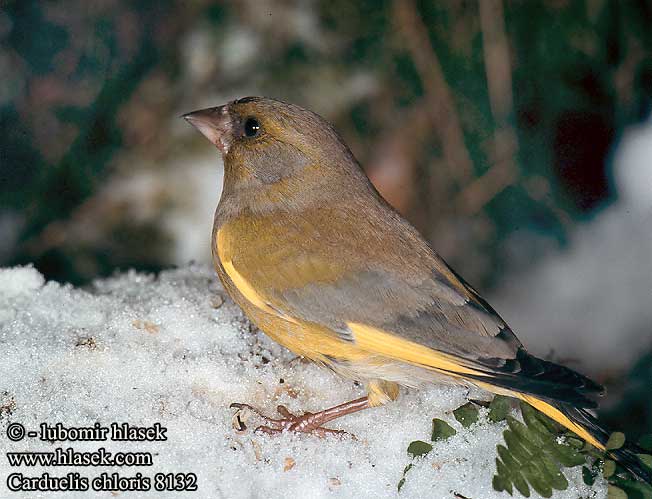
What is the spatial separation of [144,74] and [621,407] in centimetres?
311

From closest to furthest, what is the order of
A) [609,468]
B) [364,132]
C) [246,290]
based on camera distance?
[609,468] < [246,290] < [364,132]

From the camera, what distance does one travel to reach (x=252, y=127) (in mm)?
3025

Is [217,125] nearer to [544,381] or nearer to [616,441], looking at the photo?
[544,381]

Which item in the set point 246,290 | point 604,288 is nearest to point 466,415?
point 246,290

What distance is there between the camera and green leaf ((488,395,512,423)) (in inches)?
100

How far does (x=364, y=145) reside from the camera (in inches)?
190

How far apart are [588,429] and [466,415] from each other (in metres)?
0.35

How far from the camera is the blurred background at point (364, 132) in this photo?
177 inches

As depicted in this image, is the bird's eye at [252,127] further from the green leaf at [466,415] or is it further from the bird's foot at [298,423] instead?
the green leaf at [466,415]

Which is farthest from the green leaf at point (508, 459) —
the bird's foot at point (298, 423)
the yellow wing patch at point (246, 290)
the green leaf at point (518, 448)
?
the yellow wing patch at point (246, 290)

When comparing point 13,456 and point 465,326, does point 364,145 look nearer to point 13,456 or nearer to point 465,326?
point 465,326

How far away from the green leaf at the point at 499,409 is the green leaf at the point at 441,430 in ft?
0.49

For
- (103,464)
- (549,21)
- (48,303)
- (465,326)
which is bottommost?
(103,464)

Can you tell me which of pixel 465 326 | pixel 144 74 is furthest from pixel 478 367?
pixel 144 74
